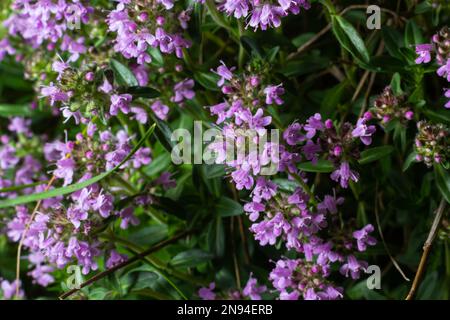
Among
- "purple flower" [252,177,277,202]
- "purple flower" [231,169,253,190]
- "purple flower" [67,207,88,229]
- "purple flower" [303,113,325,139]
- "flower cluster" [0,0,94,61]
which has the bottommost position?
"purple flower" [67,207,88,229]

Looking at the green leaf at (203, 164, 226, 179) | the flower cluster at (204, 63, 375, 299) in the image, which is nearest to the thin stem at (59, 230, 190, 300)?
the green leaf at (203, 164, 226, 179)

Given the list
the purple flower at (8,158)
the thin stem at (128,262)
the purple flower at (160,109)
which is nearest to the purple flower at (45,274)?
the thin stem at (128,262)

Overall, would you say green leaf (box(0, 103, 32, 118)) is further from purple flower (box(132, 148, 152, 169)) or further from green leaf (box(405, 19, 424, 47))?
green leaf (box(405, 19, 424, 47))

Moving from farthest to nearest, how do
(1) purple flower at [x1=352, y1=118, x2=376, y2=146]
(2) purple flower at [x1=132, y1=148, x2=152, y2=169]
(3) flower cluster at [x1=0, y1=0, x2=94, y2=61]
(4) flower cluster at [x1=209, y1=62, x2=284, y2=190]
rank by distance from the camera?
(2) purple flower at [x1=132, y1=148, x2=152, y2=169] < (3) flower cluster at [x1=0, y1=0, x2=94, y2=61] < (1) purple flower at [x1=352, y1=118, x2=376, y2=146] < (4) flower cluster at [x1=209, y1=62, x2=284, y2=190]

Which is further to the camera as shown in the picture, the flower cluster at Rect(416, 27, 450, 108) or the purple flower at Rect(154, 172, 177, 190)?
the purple flower at Rect(154, 172, 177, 190)

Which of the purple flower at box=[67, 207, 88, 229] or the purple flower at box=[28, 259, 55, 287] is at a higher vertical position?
the purple flower at box=[67, 207, 88, 229]

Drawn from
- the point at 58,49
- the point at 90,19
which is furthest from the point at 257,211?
the point at 58,49

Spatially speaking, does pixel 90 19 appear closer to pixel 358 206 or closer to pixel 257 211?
pixel 257 211
